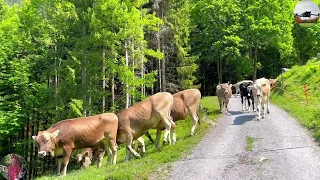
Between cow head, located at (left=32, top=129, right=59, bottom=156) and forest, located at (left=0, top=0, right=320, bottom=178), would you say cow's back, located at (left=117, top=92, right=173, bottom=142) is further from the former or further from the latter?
forest, located at (left=0, top=0, right=320, bottom=178)

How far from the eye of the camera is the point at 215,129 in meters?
20.6

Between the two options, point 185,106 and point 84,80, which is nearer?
point 185,106

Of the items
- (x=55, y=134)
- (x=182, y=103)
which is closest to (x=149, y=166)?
(x=55, y=134)

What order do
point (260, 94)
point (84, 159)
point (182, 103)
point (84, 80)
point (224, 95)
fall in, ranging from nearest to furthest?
1. point (182, 103)
2. point (84, 159)
3. point (260, 94)
4. point (224, 95)
5. point (84, 80)

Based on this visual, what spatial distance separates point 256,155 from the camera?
14.2 m

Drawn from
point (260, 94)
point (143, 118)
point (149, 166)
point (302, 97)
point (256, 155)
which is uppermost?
point (260, 94)

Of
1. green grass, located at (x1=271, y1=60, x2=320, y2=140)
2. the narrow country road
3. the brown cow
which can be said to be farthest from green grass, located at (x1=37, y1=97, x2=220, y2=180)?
green grass, located at (x1=271, y1=60, x2=320, y2=140)

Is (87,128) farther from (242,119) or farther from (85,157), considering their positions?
(242,119)

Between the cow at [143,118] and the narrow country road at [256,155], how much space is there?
1.96 metres

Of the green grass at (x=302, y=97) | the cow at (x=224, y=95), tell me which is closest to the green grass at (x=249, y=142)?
the green grass at (x=302, y=97)

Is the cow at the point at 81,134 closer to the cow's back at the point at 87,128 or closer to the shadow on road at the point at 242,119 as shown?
the cow's back at the point at 87,128

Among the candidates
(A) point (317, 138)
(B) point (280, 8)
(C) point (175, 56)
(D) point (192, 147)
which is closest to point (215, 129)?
(D) point (192, 147)

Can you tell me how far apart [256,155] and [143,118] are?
16.2 ft

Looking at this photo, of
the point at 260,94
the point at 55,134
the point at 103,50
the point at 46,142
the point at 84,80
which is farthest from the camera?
the point at 84,80
